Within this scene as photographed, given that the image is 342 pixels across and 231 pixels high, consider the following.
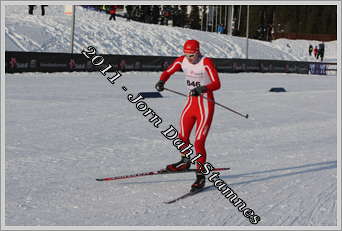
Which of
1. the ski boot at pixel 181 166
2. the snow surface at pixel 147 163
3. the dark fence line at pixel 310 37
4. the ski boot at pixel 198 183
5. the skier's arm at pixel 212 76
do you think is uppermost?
the dark fence line at pixel 310 37

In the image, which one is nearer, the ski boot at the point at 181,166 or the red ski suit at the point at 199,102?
the red ski suit at the point at 199,102

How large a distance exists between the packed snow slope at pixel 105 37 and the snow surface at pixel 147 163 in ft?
59.0

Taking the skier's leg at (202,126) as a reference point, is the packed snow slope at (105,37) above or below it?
above

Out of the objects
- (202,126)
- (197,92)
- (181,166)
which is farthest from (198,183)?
(197,92)

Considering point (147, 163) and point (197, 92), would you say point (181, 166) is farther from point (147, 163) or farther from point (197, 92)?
point (147, 163)

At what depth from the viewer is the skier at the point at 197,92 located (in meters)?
6.43

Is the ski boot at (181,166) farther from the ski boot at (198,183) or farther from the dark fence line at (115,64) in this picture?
the dark fence line at (115,64)

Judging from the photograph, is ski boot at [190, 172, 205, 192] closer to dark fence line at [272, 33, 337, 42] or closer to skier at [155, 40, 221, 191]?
skier at [155, 40, 221, 191]

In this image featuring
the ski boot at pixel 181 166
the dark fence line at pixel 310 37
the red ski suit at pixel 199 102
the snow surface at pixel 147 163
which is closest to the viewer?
the snow surface at pixel 147 163

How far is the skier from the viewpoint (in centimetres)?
643

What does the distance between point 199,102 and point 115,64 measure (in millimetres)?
20226

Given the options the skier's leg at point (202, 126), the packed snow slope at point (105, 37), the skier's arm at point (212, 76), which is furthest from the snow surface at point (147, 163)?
the packed snow slope at point (105, 37)

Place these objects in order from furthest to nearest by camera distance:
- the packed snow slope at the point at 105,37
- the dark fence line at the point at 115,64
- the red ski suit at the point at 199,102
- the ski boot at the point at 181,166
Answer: the packed snow slope at the point at 105,37 → the dark fence line at the point at 115,64 → the ski boot at the point at 181,166 → the red ski suit at the point at 199,102

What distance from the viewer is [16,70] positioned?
22.4m
